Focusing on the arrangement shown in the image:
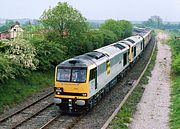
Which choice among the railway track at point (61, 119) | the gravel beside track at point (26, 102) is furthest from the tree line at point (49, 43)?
the railway track at point (61, 119)

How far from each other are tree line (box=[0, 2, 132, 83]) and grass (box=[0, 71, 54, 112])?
53cm

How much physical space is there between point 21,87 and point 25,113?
523cm

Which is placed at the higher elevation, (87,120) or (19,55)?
(19,55)

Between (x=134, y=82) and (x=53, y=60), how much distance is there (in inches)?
288

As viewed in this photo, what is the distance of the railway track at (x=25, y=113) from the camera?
1804 cm

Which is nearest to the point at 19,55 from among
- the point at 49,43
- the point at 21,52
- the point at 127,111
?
the point at 21,52

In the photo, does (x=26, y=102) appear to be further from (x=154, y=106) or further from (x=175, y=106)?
(x=175, y=106)

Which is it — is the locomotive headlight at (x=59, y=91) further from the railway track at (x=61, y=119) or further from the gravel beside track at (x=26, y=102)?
the gravel beside track at (x=26, y=102)

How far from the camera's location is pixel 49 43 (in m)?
31.8

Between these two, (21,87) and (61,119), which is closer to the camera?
(61,119)

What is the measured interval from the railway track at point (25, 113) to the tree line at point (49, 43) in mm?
2403

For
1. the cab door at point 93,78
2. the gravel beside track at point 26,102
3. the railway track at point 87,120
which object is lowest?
the gravel beside track at point 26,102

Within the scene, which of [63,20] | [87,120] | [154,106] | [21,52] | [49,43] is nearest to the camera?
[87,120]

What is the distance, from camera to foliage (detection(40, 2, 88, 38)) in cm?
3703
